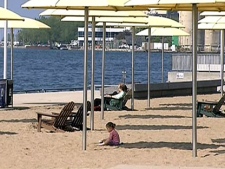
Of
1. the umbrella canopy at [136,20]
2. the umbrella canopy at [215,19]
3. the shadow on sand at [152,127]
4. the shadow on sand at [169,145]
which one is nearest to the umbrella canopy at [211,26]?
the umbrella canopy at [215,19]

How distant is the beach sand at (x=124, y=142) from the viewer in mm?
13289

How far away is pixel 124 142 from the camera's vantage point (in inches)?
629

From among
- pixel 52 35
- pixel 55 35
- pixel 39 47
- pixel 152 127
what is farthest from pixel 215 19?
pixel 39 47

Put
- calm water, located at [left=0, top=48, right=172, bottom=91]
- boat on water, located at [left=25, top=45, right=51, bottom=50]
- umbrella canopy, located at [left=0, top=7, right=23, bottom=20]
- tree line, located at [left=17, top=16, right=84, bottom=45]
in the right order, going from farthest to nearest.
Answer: boat on water, located at [left=25, top=45, right=51, bottom=50], tree line, located at [left=17, top=16, right=84, bottom=45], calm water, located at [left=0, top=48, right=172, bottom=91], umbrella canopy, located at [left=0, top=7, right=23, bottom=20]

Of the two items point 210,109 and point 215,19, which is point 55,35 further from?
point 210,109

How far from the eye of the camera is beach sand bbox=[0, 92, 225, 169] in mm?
13289

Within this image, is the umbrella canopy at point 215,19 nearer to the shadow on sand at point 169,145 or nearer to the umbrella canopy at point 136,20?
the umbrella canopy at point 136,20

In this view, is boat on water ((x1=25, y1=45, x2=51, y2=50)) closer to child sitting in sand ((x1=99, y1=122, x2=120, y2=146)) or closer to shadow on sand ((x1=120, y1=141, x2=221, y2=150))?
shadow on sand ((x1=120, y1=141, x2=221, y2=150))

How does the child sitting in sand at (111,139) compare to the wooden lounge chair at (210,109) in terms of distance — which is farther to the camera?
the wooden lounge chair at (210,109)

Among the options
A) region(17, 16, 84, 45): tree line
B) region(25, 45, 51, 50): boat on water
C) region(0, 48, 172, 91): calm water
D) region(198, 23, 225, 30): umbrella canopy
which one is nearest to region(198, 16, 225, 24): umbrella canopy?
region(198, 23, 225, 30): umbrella canopy

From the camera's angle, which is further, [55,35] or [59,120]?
[55,35]

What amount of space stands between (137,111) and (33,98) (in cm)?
543

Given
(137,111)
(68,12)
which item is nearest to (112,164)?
(68,12)

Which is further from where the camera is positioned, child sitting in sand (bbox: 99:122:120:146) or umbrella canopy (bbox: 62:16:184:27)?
umbrella canopy (bbox: 62:16:184:27)
